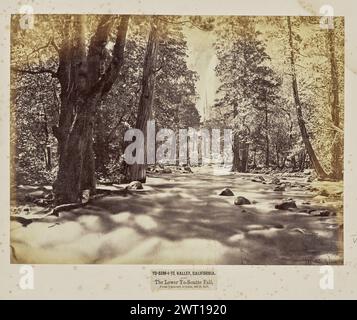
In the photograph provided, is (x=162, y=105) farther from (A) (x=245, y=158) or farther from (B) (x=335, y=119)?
(B) (x=335, y=119)

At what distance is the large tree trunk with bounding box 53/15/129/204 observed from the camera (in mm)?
3221

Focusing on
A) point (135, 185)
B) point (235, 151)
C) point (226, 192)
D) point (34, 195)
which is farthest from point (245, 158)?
point (34, 195)

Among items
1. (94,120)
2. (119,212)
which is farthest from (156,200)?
(94,120)

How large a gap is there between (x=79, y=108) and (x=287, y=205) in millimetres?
1297

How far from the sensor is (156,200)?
3.21 meters

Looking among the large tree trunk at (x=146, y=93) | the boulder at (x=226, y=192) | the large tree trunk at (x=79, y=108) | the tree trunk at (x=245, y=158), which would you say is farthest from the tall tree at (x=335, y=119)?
the large tree trunk at (x=79, y=108)

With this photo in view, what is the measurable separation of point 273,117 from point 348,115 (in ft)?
1.39

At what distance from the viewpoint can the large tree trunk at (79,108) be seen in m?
3.22

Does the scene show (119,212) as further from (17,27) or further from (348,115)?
(348,115)

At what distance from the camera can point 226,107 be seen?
323 cm

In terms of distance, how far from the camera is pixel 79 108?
3.23 m

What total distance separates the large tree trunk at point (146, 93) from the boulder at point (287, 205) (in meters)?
0.78
